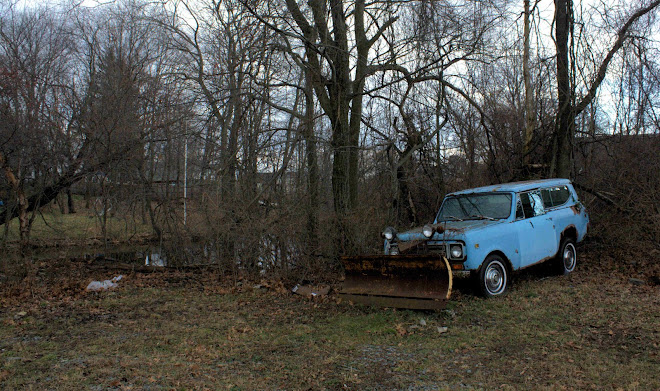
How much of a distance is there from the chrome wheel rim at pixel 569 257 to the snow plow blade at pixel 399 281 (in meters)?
3.98

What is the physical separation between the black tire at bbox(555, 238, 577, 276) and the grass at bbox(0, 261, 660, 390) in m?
0.43

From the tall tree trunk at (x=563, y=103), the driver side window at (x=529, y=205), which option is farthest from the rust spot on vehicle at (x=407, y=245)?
the tall tree trunk at (x=563, y=103)

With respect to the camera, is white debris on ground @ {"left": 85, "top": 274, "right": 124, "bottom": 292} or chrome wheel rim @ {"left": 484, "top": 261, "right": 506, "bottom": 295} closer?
chrome wheel rim @ {"left": 484, "top": 261, "right": 506, "bottom": 295}

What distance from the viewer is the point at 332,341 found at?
6.29 meters

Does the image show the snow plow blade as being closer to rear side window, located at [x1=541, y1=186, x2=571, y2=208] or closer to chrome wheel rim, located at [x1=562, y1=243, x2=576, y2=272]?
rear side window, located at [x1=541, y1=186, x2=571, y2=208]

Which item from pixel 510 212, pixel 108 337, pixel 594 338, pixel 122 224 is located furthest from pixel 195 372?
pixel 122 224

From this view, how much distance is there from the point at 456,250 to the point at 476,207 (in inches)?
71.4

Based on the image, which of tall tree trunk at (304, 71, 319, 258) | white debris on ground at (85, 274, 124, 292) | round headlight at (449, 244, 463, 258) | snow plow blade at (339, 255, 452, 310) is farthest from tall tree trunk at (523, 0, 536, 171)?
white debris on ground at (85, 274, 124, 292)

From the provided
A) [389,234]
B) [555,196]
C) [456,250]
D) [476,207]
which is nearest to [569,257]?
[555,196]

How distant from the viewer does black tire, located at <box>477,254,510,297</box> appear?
25.8 feet

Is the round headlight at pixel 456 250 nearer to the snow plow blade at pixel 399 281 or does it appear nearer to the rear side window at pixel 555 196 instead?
the snow plow blade at pixel 399 281

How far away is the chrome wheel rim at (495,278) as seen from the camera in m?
8.02

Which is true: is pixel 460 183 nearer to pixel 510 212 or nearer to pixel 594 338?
pixel 510 212

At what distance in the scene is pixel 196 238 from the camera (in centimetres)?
1283
